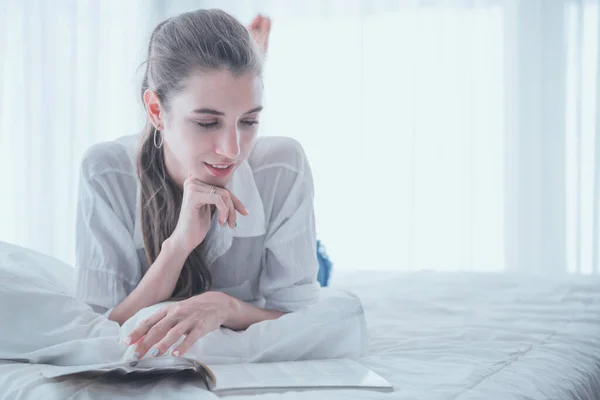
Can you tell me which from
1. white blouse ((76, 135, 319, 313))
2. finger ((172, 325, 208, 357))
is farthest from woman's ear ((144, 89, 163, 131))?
finger ((172, 325, 208, 357))

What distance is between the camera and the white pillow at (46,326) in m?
1.11

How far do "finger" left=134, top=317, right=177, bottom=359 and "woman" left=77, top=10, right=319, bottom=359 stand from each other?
124 millimetres

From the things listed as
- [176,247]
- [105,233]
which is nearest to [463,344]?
[176,247]

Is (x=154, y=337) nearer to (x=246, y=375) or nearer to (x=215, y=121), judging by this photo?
(x=246, y=375)

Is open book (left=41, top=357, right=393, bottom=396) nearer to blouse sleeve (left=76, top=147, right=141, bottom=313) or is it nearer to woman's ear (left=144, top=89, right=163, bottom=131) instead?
blouse sleeve (left=76, top=147, right=141, bottom=313)

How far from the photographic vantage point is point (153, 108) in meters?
1.41

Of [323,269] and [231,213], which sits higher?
[231,213]

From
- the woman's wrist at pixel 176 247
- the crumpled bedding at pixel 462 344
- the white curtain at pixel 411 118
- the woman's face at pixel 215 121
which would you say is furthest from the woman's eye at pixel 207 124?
the white curtain at pixel 411 118

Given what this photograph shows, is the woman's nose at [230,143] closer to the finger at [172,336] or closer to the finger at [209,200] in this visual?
the finger at [209,200]

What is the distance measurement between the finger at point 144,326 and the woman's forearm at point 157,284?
0.87 ft

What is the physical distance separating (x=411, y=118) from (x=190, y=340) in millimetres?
3048

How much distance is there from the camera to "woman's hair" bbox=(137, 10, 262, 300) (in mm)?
1313

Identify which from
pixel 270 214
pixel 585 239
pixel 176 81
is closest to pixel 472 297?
pixel 270 214

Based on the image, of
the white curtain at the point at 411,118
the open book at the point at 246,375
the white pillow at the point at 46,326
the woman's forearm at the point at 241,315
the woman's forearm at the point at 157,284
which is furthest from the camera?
the white curtain at the point at 411,118
